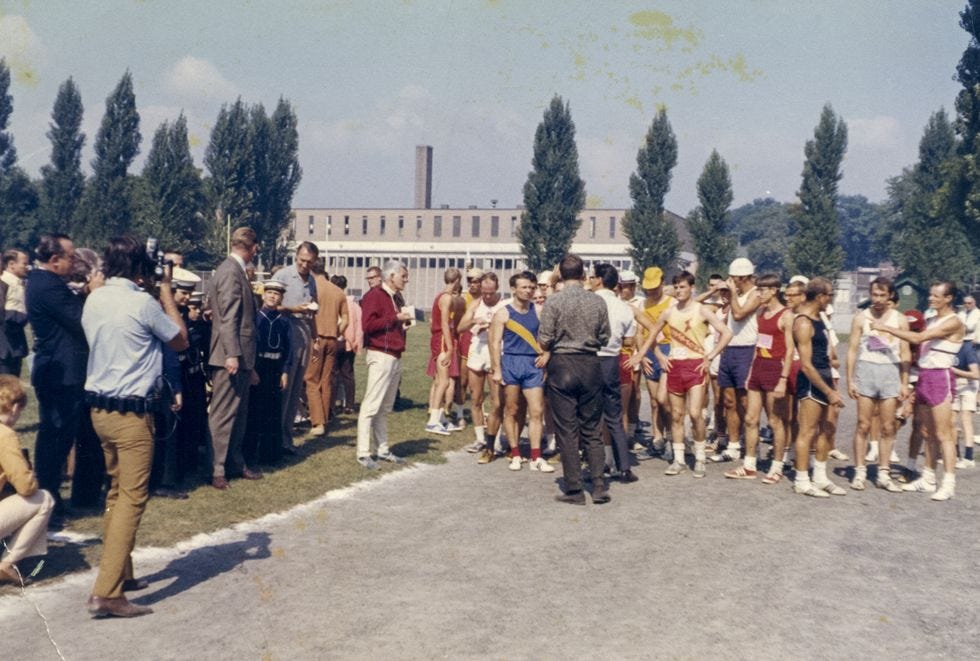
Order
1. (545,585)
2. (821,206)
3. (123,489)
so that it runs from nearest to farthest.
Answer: (123,489) → (545,585) → (821,206)

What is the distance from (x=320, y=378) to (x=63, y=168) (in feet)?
175

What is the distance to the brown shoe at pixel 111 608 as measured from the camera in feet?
16.1

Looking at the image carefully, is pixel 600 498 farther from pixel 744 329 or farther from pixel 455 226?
pixel 455 226

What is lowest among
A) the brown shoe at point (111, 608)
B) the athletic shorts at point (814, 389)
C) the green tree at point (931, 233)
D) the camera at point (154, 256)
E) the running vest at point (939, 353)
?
the brown shoe at point (111, 608)

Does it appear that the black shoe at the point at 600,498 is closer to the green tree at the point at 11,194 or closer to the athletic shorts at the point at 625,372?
the athletic shorts at the point at 625,372

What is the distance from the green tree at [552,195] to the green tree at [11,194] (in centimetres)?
3262

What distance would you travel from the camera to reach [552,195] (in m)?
62.7

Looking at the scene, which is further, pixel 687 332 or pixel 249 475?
pixel 687 332

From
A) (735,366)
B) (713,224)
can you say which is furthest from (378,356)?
(713,224)

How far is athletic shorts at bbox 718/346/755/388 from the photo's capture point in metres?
9.61

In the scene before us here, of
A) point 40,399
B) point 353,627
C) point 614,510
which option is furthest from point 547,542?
point 40,399

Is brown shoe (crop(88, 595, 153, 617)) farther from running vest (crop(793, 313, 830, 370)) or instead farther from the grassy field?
running vest (crop(793, 313, 830, 370))

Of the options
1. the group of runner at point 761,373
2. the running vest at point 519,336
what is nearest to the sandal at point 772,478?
the group of runner at point 761,373

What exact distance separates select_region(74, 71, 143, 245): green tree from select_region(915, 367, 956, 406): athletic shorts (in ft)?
170
